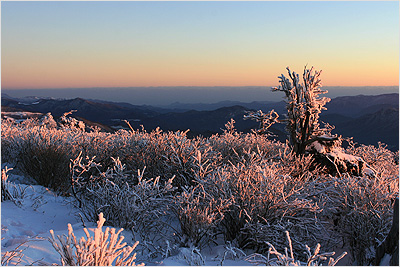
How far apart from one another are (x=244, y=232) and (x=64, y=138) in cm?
484

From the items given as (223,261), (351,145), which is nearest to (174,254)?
(223,261)

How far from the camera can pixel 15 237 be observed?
393 cm

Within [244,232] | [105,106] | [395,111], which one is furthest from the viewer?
[105,106]

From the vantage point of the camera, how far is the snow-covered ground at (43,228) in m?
3.43

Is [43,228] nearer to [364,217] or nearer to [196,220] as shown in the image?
[196,220]

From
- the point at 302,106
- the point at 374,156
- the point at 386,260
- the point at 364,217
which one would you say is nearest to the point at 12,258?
the point at 386,260

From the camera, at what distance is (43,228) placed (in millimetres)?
4523

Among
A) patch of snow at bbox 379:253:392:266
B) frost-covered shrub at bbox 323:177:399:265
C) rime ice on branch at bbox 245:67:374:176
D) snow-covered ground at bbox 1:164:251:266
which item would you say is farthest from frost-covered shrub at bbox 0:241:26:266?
rime ice on branch at bbox 245:67:374:176

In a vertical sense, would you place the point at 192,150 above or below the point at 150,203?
above

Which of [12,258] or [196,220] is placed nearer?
[12,258]

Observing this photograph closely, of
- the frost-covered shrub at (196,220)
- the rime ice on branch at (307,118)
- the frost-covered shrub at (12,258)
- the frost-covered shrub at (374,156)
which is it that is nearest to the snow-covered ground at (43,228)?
the frost-covered shrub at (12,258)

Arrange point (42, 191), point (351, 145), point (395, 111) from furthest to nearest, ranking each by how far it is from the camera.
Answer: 1. point (395, 111)
2. point (351, 145)
3. point (42, 191)

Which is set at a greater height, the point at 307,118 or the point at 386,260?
the point at 307,118

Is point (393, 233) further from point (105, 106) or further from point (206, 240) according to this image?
point (105, 106)
